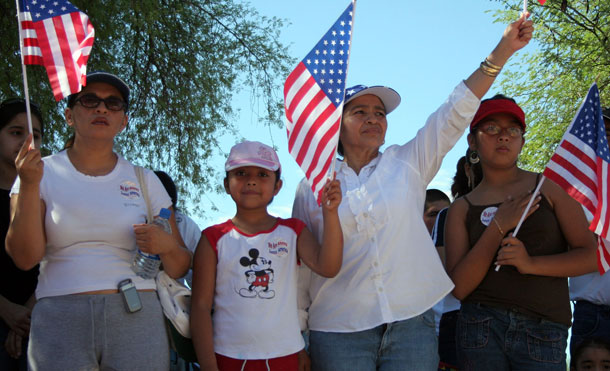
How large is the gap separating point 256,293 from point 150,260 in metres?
0.60

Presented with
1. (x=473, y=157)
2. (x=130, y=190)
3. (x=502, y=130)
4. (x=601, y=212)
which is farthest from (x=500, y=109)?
(x=130, y=190)

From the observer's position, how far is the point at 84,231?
136 inches

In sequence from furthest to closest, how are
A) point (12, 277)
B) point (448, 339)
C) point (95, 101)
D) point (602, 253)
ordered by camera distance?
point (448, 339), point (12, 277), point (602, 253), point (95, 101)

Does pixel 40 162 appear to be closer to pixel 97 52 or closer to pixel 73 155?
pixel 73 155

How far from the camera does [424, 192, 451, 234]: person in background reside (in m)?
6.15

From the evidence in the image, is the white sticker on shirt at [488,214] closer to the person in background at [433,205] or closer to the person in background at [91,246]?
the person in background at [91,246]

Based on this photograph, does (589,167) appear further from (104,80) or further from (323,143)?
(104,80)

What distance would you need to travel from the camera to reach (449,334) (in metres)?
4.81

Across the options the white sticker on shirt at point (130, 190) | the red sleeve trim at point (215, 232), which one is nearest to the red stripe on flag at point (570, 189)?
the red sleeve trim at point (215, 232)

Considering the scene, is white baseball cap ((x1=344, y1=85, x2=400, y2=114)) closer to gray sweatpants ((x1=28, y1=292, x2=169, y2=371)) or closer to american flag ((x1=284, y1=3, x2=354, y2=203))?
american flag ((x1=284, y1=3, x2=354, y2=203))

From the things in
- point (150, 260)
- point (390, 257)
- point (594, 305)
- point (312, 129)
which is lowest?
point (594, 305)

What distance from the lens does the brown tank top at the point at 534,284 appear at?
12.2 feet

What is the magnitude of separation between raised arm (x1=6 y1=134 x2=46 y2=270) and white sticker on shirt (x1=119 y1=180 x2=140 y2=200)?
1.40ft

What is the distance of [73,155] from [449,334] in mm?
2775
